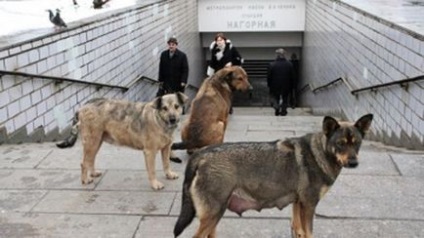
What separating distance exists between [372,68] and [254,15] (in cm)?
1045

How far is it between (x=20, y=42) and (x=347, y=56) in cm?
667

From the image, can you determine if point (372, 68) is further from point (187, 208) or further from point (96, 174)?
point (187, 208)

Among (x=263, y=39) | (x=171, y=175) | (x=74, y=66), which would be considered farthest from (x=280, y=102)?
(x=171, y=175)

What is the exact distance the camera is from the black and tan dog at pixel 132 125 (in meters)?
5.14

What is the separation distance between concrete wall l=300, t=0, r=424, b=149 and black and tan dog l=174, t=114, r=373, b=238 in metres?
3.00

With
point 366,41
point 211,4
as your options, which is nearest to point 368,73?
point 366,41

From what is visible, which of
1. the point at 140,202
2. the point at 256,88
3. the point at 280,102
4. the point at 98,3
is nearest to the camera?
the point at 140,202

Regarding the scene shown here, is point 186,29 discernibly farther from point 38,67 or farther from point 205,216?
point 205,216

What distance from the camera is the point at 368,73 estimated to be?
8.94 meters

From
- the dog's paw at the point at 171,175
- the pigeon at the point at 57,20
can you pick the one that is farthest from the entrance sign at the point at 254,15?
the dog's paw at the point at 171,175

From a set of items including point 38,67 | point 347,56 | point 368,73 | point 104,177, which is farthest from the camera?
point 347,56

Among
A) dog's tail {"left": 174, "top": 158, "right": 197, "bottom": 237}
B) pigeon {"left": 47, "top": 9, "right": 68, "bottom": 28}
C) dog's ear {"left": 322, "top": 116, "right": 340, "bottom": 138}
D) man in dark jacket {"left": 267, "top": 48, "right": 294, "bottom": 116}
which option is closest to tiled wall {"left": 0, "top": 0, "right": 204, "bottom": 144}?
pigeon {"left": 47, "top": 9, "right": 68, "bottom": 28}

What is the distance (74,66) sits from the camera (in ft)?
26.5

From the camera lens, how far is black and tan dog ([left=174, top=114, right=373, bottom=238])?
11.7 ft
